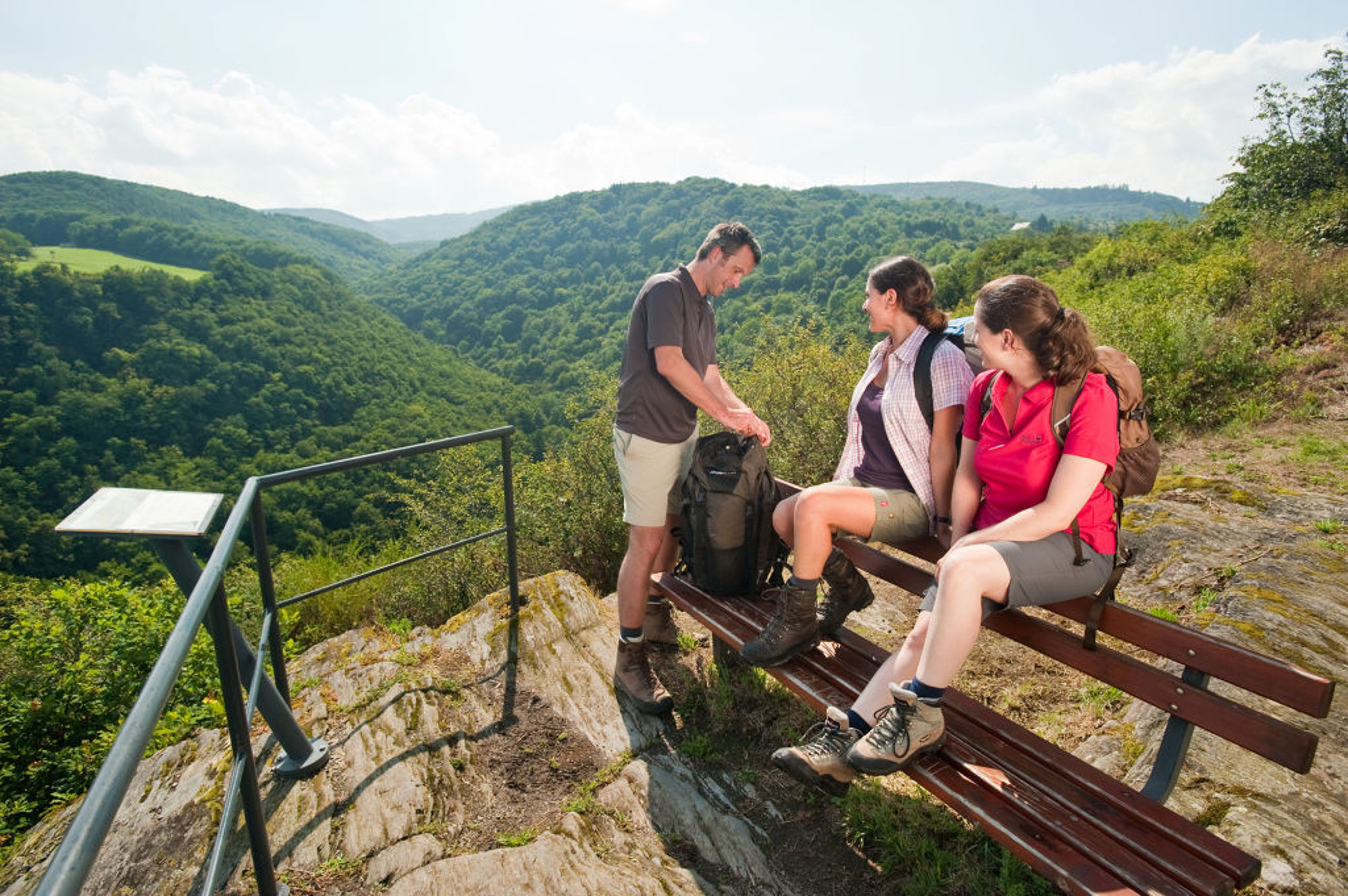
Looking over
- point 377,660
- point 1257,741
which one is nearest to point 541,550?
point 377,660

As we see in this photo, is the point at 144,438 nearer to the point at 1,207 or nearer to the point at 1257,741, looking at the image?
the point at 1257,741

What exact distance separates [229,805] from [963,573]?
80.2 inches

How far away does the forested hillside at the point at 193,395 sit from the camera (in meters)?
36.7

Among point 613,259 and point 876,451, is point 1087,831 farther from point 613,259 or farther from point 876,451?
point 613,259

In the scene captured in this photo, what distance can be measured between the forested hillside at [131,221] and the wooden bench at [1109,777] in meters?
88.2

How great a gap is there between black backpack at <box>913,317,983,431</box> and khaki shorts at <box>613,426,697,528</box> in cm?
105

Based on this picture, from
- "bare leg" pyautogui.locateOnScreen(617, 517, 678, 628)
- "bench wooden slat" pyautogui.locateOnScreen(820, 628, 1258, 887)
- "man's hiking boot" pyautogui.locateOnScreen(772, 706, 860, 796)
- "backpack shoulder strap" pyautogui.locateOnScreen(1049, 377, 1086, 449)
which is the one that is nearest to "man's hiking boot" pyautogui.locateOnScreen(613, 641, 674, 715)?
"bare leg" pyautogui.locateOnScreen(617, 517, 678, 628)

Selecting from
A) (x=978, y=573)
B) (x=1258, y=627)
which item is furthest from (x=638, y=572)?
(x=1258, y=627)

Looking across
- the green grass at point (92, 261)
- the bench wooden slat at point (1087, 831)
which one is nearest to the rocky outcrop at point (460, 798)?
the bench wooden slat at point (1087, 831)

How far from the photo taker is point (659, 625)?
3635mm

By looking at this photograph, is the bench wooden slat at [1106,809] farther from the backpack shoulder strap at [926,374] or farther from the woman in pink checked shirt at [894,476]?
the backpack shoulder strap at [926,374]

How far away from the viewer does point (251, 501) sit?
2398 millimetres

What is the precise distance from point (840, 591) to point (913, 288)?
4.14ft

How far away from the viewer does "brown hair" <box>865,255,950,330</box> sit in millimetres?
2680
